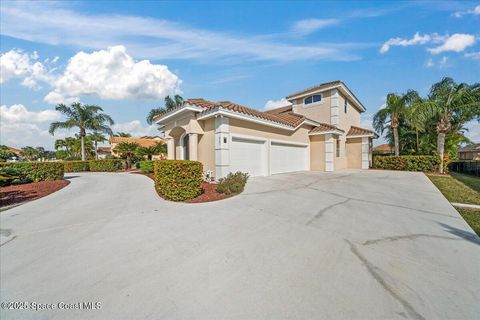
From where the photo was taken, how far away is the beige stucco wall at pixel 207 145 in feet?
35.4

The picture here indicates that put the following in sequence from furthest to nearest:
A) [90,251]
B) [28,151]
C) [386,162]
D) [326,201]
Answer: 1. [28,151]
2. [386,162]
3. [326,201]
4. [90,251]

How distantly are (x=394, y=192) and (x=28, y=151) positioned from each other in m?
86.1

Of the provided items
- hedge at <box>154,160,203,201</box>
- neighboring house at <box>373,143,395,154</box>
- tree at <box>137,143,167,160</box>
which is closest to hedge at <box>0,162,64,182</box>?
hedge at <box>154,160,203,201</box>

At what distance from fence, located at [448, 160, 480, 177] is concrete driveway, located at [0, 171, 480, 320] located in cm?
1684

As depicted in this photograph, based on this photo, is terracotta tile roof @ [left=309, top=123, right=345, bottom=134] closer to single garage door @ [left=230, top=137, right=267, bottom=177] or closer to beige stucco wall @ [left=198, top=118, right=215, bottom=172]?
single garage door @ [left=230, top=137, right=267, bottom=177]

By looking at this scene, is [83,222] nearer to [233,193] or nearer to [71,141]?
[233,193]

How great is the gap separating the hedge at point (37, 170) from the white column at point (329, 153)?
61.8ft

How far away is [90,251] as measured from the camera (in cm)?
385

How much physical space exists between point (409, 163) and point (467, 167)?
6.73 metres

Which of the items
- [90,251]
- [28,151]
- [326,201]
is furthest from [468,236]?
[28,151]

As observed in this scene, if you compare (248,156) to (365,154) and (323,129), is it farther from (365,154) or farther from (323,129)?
(365,154)

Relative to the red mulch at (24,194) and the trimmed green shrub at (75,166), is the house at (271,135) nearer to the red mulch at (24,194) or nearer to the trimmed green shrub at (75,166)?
the red mulch at (24,194)

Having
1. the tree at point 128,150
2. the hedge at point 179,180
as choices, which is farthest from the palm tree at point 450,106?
the tree at point 128,150

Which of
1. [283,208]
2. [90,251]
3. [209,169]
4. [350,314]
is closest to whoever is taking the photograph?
[350,314]
